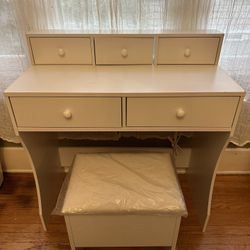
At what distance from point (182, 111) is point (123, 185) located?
41 cm

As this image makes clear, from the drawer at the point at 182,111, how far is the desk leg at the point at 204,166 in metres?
0.12

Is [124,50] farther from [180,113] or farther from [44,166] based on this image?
[44,166]

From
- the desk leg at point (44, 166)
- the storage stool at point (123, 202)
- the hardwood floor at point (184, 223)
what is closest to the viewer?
the storage stool at point (123, 202)

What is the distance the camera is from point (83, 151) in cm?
155

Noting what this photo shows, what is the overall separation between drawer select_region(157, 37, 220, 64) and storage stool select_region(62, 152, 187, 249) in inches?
19.0

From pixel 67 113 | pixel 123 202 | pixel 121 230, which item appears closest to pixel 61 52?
pixel 67 113

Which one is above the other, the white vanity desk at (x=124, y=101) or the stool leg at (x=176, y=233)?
the white vanity desk at (x=124, y=101)

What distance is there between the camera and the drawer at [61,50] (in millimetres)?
1120

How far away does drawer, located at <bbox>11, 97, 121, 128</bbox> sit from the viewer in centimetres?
86

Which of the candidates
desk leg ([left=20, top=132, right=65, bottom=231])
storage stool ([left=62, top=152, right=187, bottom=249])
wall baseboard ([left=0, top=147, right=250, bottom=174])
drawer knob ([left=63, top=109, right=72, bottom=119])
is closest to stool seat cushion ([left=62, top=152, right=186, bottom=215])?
storage stool ([left=62, top=152, right=187, bottom=249])

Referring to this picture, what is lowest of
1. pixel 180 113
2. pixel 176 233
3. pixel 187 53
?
pixel 176 233

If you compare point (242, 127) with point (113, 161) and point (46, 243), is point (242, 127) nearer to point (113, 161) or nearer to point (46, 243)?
point (113, 161)

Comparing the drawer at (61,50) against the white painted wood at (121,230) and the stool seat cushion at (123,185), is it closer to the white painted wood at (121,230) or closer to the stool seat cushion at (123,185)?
the stool seat cushion at (123,185)

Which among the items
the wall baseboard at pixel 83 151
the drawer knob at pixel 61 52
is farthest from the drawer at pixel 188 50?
the wall baseboard at pixel 83 151
